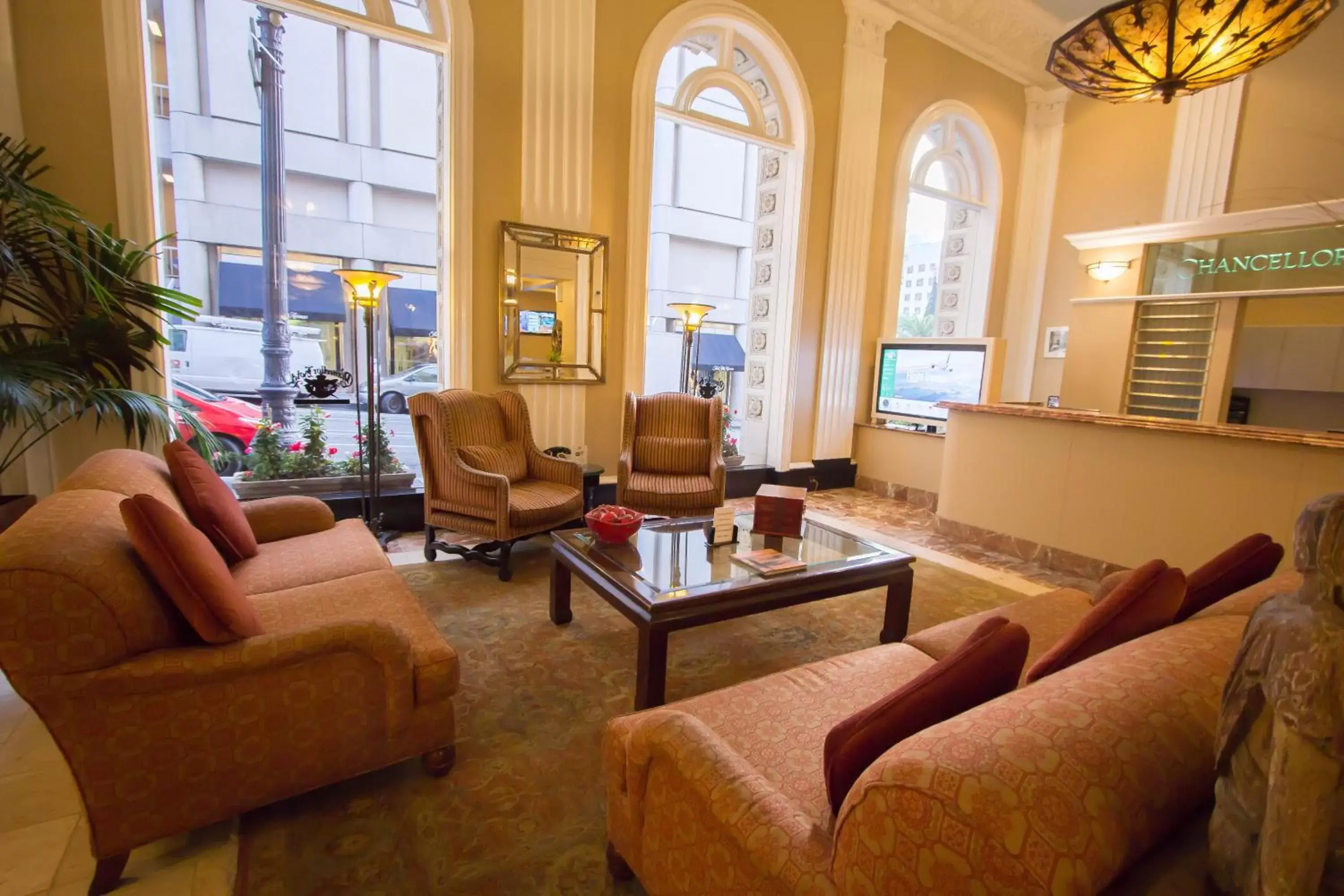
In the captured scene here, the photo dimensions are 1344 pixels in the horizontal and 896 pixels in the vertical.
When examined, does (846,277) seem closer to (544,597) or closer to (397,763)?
(544,597)

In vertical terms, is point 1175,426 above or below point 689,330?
below

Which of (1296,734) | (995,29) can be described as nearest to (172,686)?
→ (1296,734)

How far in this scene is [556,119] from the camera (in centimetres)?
431

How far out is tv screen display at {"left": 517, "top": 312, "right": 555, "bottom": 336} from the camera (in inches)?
174

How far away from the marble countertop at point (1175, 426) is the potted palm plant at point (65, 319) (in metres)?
4.85

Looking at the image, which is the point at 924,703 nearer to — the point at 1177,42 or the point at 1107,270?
the point at 1177,42

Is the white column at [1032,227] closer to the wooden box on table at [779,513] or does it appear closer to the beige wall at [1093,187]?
the beige wall at [1093,187]

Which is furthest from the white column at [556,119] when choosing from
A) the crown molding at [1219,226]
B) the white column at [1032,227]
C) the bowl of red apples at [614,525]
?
the white column at [1032,227]

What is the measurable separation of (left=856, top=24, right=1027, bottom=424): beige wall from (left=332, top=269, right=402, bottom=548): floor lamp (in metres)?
4.47

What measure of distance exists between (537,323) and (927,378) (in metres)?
3.73

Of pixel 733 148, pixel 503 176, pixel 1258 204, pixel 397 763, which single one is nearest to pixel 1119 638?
pixel 397 763

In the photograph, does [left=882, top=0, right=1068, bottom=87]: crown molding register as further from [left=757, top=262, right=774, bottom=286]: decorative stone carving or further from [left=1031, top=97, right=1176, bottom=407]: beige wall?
[left=757, top=262, right=774, bottom=286]: decorative stone carving

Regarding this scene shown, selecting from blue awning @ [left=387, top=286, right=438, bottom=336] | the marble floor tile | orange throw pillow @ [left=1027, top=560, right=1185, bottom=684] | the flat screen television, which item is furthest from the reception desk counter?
the marble floor tile

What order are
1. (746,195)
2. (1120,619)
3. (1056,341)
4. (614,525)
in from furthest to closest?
(746,195), (1056,341), (614,525), (1120,619)
